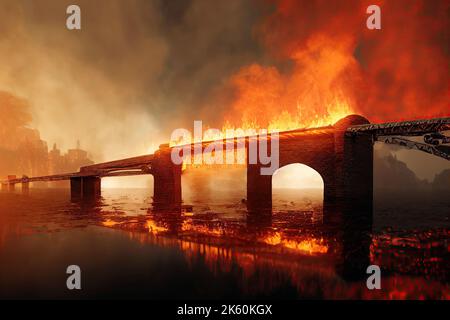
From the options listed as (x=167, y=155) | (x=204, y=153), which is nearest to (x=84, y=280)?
(x=204, y=153)

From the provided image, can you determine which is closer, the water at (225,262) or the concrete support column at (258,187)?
the water at (225,262)

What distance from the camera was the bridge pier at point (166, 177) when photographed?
43406 mm

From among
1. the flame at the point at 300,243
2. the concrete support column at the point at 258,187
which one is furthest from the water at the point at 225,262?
the concrete support column at the point at 258,187

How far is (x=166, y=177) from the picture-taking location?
4447cm

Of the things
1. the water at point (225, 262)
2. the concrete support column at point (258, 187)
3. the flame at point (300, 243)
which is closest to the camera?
the water at point (225, 262)

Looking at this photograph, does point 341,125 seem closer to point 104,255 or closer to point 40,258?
point 104,255

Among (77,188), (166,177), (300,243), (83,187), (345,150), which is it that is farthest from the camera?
(77,188)

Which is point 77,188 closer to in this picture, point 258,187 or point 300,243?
point 258,187

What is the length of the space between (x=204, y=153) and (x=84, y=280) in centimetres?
3145

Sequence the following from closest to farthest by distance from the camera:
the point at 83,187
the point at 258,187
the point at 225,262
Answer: the point at 225,262
the point at 258,187
the point at 83,187

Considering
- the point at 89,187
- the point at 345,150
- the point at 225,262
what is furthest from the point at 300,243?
the point at 89,187

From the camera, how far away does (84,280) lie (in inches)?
382

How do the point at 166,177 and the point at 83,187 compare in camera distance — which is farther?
Answer: the point at 83,187

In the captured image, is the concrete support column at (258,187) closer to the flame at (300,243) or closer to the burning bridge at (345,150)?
the burning bridge at (345,150)
